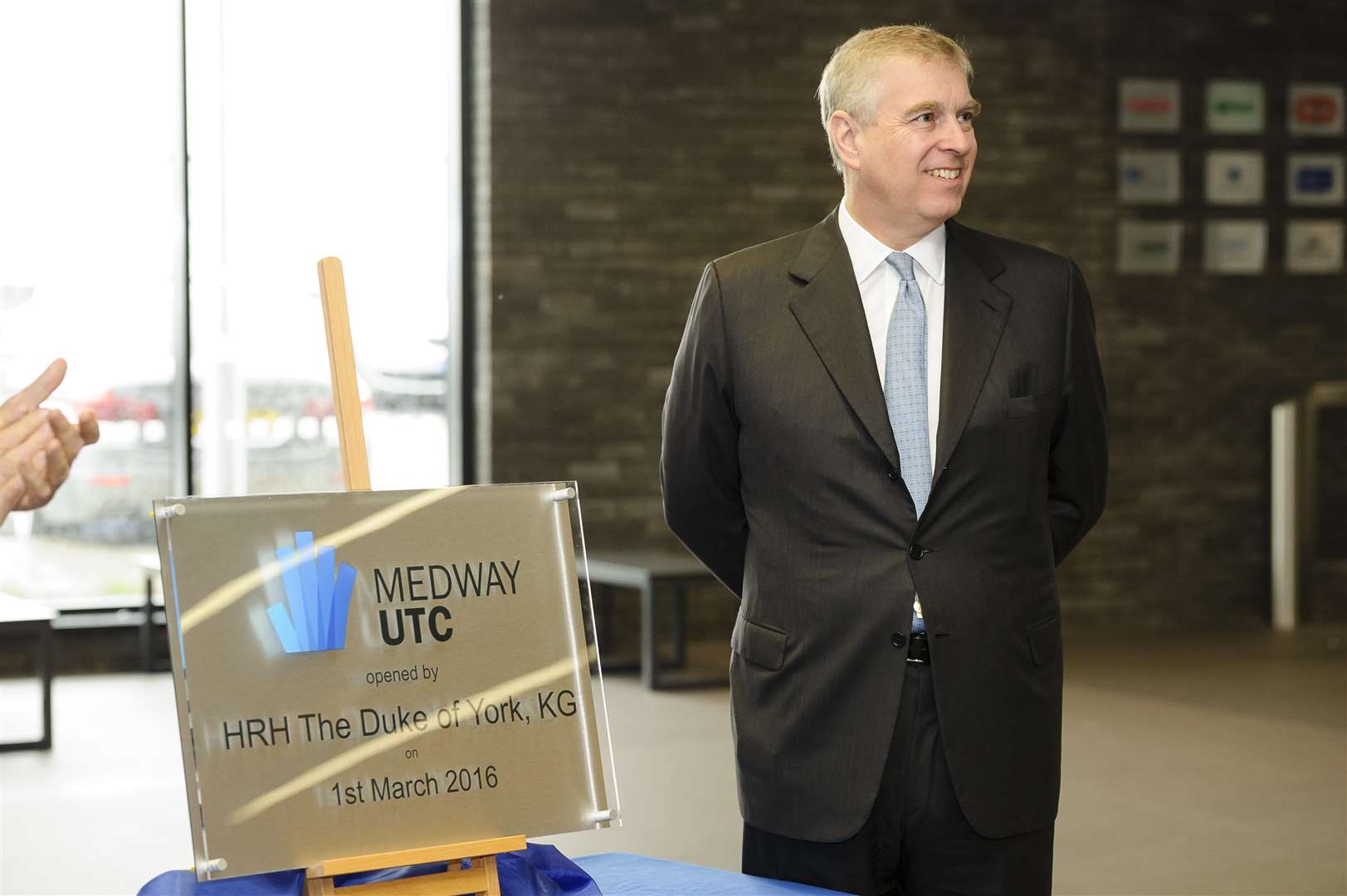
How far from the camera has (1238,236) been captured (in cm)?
748

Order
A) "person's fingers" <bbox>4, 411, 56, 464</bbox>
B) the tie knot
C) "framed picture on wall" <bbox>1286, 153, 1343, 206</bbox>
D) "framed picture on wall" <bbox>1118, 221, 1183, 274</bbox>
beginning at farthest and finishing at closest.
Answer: "framed picture on wall" <bbox>1286, 153, 1343, 206</bbox>, "framed picture on wall" <bbox>1118, 221, 1183, 274</bbox>, the tie knot, "person's fingers" <bbox>4, 411, 56, 464</bbox>

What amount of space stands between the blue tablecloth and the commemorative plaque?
0.11 m

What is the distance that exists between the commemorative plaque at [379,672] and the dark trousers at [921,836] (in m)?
0.34

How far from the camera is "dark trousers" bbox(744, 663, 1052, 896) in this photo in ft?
6.30

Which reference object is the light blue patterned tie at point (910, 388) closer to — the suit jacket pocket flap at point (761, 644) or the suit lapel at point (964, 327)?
the suit lapel at point (964, 327)

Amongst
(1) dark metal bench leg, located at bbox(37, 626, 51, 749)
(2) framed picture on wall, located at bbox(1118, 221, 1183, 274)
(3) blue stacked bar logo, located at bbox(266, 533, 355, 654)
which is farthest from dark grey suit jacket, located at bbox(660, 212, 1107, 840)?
(2) framed picture on wall, located at bbox(1118, 221, 1183, 274)

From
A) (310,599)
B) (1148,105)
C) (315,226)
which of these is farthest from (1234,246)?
(310,599)

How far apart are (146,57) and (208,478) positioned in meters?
1.75

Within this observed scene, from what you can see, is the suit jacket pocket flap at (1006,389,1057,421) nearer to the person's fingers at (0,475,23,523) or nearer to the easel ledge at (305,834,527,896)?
the easel ledge at (305,834,527,896)

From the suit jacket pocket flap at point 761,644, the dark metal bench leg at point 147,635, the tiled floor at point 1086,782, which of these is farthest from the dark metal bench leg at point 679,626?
the suit jacket pocket flap at point 761,644

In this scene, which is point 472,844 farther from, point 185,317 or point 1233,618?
point 1233,618

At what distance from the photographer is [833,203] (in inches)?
275

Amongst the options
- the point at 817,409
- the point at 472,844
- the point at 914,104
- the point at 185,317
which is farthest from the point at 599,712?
the point at 185,317

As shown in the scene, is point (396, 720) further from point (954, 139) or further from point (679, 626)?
point (679, 626)
